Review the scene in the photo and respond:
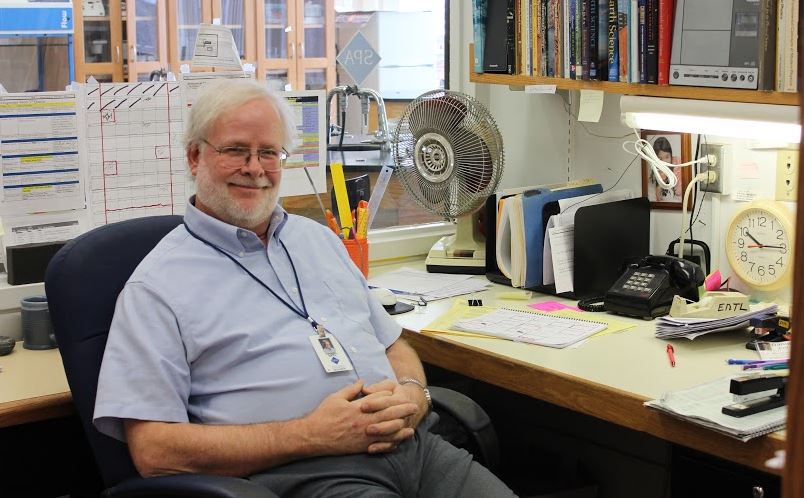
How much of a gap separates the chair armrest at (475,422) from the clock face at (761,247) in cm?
90

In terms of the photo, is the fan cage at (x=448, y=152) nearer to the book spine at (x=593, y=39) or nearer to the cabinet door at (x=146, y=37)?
the book spine at (x=593, y=39)

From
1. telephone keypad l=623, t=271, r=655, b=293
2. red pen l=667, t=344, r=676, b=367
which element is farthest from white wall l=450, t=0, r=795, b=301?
red pen l=667, t=344, r=676, b=367

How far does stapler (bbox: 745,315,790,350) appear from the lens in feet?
6.70

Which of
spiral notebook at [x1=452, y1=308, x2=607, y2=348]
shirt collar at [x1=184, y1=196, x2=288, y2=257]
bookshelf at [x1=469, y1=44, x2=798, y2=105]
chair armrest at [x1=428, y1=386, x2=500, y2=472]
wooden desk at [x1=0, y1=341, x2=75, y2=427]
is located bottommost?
chair armrest at [x1=428, y1=386, x2=500, y2=472]

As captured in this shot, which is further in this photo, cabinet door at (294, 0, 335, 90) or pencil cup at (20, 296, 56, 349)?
cabinet door at (294, 0, 335, 90)

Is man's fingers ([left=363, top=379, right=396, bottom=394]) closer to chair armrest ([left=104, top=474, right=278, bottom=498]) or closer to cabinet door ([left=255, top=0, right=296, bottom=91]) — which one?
chair armrest ([left=104, top=474, right=278, bottom=498])

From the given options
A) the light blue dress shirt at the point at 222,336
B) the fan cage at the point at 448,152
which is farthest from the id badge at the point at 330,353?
the fan cage at the point at 448,152

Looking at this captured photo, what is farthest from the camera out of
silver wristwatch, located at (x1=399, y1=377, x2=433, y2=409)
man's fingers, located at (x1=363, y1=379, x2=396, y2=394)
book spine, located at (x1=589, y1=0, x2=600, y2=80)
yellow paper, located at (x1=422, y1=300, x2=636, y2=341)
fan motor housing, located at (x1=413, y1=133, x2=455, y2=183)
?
fan motor housing, located at (x1=413, y1=133, x2=455, y2=183)

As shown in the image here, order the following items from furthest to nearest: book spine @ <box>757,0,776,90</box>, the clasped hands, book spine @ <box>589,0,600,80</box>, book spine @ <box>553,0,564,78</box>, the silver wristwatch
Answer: book spine @ <box>553,0,564,78</box>, book spine @ <box>589,0,600,80</box>, book spine @ <box>757,0,776,90</box>, the silver wristwatch, the clasped hands

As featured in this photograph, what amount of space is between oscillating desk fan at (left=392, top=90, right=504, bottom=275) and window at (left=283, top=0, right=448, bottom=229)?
19 cm

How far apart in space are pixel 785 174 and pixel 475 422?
107cm

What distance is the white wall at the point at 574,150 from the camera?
2.49m

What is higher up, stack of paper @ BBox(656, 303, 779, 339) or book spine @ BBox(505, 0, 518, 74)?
book spine @ BBox(505, 0, 518, 74)

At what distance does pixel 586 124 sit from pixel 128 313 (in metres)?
1.71
